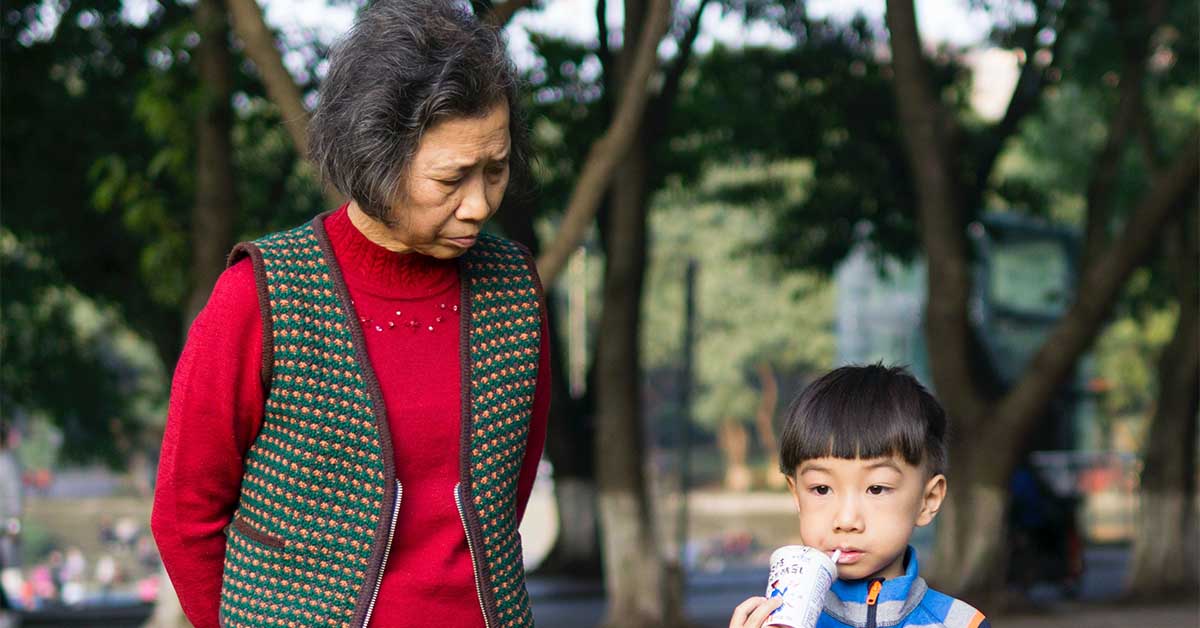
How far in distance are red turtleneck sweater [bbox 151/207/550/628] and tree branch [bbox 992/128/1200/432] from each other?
8.71m

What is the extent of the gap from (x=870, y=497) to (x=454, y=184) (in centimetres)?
80

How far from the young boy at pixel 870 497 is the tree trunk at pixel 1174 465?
37.8ft

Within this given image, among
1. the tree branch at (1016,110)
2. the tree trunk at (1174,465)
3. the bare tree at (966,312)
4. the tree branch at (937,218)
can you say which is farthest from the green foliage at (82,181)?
the tree trunk at (1174,465)

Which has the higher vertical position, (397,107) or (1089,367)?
(397,107)

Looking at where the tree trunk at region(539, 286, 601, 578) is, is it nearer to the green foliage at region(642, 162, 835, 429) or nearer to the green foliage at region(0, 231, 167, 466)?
the green foliage at region(0, 231, 167, 466)

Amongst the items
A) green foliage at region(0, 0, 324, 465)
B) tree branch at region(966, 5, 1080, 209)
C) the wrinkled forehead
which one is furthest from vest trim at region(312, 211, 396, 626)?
tree branch at region(966, 5, 1080, 209)

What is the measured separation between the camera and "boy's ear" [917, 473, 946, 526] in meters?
2.40

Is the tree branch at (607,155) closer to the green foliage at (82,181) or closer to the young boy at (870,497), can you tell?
the green foliage at (82,181)

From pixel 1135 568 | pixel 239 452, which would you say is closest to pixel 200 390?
pixel 239 452

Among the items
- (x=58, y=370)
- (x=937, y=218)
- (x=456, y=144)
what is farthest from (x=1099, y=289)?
(x=58, y=370)

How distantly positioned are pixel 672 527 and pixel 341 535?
2919 cm

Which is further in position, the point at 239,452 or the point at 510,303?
the point at 510,303

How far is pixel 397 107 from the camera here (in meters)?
2.21

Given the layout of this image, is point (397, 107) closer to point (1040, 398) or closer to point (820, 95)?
point (1040, 398)
